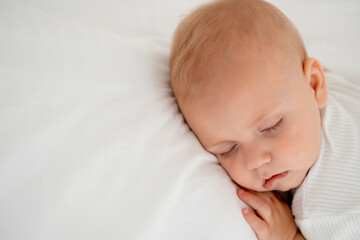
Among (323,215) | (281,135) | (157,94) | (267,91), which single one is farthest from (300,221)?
(157,94)

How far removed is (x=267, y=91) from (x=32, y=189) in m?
0.61

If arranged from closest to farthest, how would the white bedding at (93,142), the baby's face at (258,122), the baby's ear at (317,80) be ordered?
the white bedding at (93,142)
the baby's face at (258,122)
the baby's ear at (317,80)

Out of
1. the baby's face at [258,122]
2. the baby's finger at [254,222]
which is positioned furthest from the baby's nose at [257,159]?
the baby's finger at [254,222]

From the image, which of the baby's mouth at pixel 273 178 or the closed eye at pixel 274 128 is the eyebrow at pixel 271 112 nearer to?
the closed eye at pixel 274 128

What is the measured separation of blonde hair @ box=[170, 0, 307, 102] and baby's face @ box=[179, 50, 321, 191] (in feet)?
0.13

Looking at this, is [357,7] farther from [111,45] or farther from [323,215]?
[111,45]

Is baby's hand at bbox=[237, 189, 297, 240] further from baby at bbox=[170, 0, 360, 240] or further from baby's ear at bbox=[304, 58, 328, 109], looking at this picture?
baby's ear at bbox=[304, 58, 328, 109]

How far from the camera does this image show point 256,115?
931mm

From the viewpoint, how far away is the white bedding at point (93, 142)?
0.72 metres

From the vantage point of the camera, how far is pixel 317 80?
1.08 metres

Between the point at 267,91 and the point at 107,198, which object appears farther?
the point at 267,91

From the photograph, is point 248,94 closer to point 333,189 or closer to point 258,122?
point 258,122

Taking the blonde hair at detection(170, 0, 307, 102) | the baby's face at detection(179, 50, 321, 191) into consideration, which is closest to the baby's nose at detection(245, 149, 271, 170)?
the baby's face at detection(179, 50, 321, 191)

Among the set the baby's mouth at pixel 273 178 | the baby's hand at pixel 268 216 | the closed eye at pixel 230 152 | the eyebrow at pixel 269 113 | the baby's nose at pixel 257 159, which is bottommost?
the baby's hand at pixel 268 216
